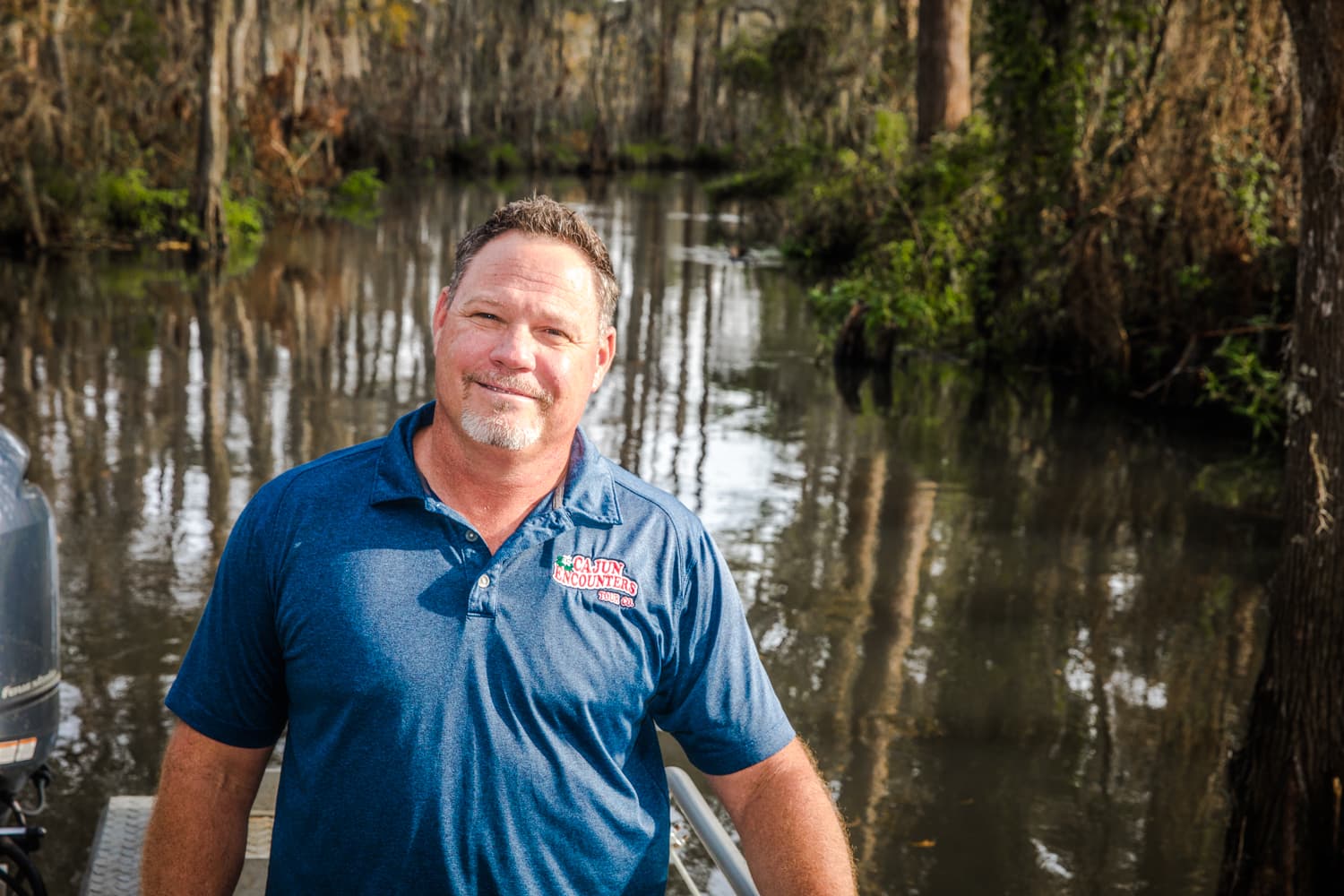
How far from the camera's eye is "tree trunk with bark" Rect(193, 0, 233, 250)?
2342 centimetres

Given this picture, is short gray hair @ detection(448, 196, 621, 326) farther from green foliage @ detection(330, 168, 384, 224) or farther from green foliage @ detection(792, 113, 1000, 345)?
green foliage @ detection(330, 168, 384, 224)

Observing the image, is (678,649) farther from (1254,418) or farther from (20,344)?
(20,344)

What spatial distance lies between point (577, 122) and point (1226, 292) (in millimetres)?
63736

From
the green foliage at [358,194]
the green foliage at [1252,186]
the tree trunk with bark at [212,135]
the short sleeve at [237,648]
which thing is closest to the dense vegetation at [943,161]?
the green foliage at [1252,186]

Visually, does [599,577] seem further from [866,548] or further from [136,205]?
[136,205]

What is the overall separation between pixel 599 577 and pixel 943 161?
53.0ft

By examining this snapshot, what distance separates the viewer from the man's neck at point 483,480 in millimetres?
2494

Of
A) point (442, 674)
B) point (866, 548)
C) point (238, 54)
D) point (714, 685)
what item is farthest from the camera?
point (238, 54)

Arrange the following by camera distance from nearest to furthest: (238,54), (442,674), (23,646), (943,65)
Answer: (442,674), (23,646), (943,65), (238,54)

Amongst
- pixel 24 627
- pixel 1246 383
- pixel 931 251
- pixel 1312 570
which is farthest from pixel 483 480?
pixel 931 251

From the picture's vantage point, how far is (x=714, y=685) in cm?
252

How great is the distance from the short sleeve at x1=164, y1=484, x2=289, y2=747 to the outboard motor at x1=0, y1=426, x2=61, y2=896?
3.72ft

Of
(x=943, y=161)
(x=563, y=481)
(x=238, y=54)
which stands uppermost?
(x=238, y=54)

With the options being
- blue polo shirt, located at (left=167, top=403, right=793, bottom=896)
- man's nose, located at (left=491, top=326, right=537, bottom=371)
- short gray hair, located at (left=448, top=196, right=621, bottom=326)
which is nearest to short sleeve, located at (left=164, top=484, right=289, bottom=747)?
blue polo shirt, located at (left=167, top=403, right=793, bottom=896)
